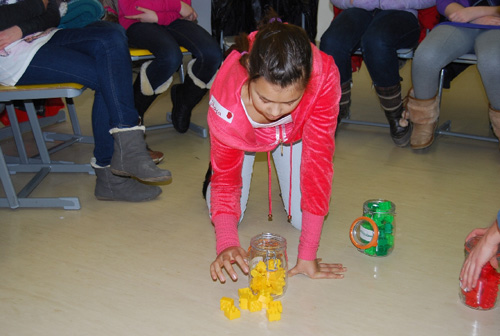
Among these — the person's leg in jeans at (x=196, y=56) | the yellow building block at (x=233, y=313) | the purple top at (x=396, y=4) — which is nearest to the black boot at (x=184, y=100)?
the person's leg in jeans at (x=196, y=56)

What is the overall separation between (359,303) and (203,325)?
0.43 m

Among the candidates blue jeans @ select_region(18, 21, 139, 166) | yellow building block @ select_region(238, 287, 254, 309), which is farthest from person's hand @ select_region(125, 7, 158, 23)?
yellow building block @ select_region(238, 287, 254, 309)

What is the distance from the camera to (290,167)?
5.84 ft

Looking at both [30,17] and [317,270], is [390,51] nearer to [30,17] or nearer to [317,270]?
[317,270]

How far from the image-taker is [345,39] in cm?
247

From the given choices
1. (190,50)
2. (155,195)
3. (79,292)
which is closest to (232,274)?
(79,292)

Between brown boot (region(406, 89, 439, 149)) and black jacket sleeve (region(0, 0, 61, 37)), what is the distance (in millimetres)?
1644

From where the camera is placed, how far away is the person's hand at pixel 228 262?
1.31 meters

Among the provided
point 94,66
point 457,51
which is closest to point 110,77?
point 94,66

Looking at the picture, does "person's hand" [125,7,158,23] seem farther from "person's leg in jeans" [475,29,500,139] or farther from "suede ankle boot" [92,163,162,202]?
"person's leg in jeans" [475,29,500,139]

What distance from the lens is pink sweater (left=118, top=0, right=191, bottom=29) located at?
249cm

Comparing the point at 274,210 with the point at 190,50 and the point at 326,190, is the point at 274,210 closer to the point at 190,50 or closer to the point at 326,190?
the point at 326,190

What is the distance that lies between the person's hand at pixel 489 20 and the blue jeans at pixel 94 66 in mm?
1574

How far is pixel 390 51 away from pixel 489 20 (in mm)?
443
